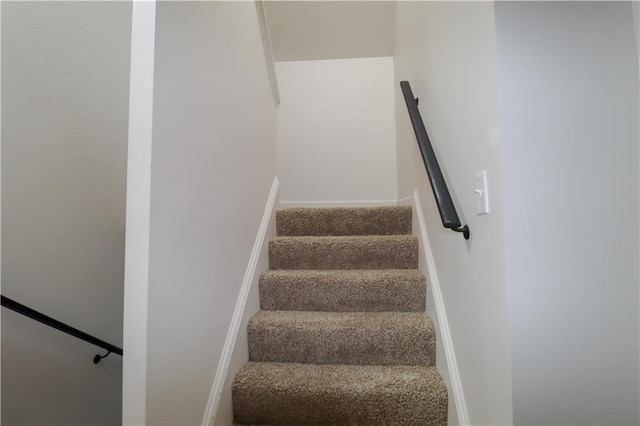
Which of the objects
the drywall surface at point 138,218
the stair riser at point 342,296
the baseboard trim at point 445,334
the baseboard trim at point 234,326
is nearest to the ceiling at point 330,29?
the baseboard trim at point 234,326

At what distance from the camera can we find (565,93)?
67 centimetres

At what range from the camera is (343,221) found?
6.66 feet

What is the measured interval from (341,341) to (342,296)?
0.25 meters

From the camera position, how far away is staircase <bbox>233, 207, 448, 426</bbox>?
1.11 m

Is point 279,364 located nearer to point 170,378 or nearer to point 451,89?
point 170,378

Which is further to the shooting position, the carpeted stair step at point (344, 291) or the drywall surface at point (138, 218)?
the carpeted stair step at point (344, 291)

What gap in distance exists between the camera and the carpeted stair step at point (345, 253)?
1.69 metres

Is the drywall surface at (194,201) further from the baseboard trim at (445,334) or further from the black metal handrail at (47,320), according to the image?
the baseboard trim at (445,334)

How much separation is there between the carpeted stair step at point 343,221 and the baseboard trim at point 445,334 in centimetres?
35

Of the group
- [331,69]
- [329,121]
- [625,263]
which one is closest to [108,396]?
[625,263]

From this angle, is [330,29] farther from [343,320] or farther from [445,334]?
[445,334]

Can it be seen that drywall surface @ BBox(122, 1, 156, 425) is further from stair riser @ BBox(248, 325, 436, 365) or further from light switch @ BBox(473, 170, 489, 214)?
light switch @ BBox(473, 170, 489, 214)

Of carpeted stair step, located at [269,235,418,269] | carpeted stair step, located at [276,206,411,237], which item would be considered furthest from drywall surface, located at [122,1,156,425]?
carpeted stair step, located at [276,206,411,237]

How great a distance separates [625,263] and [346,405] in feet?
3.26
